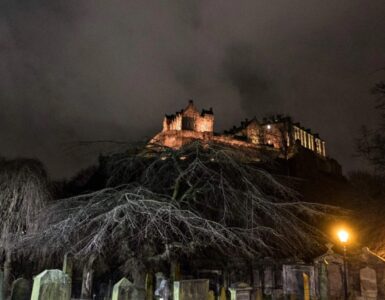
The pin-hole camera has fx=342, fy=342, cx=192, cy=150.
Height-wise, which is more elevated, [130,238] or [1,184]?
[1,184]

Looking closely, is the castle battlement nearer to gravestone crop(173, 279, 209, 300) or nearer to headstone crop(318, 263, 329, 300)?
headstone crop(318, 263, 329, 300)

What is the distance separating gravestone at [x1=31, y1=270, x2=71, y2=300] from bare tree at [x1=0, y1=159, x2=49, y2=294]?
28.5 ft

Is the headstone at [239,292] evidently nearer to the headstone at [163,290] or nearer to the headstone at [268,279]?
the headstone at [163,290]

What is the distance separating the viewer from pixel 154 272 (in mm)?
14461

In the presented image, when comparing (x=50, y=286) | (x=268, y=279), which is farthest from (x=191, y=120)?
(x=50, y=286)

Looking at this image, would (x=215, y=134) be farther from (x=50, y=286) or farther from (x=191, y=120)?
(x=50, y=286)

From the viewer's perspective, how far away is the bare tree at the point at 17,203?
44.3 ft

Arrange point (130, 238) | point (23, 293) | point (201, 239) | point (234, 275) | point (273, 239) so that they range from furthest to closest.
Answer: point (273, 239)
point (234, 275)
point (201, 239)
point (130, 238)
point (23, 293)

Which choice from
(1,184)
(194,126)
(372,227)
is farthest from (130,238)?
(194,126)

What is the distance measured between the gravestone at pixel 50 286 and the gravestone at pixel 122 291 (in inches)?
30.6

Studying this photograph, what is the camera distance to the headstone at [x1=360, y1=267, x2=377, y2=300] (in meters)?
11.5

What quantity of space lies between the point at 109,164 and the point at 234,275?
7.64 meters

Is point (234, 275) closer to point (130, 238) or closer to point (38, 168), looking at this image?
point (130, 238)

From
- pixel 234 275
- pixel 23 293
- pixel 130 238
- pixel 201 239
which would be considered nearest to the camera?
pixel 23 293
